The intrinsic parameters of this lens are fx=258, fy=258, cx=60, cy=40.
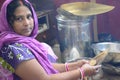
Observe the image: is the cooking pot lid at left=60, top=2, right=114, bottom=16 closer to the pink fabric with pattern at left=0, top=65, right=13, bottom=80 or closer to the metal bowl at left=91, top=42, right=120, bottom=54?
the metal bowl at left=91, top=42, right=120, bottom=54

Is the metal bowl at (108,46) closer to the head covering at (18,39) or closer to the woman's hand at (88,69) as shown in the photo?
the woman's hand at (88,69)

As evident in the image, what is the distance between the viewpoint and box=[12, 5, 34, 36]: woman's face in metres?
1.40

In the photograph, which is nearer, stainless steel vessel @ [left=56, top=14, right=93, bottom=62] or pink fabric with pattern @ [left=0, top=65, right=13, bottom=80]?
pink fabric with pattern @ [left=0, top=65, right=13, bottom=80]

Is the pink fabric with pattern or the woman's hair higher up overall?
the woman's hair

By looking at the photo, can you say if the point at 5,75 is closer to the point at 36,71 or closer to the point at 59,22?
the point at 36,71

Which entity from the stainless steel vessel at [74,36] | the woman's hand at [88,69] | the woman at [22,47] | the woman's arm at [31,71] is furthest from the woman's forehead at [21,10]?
the stainless steel vessel at [74,36]

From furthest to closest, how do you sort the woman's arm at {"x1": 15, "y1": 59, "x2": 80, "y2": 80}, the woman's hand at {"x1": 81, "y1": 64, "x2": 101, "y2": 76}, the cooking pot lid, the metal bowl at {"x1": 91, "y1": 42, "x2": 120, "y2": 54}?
the cooking pot lid, the metal bowl at {"x1": 91, "y1": 42, "x2": 120, "y2": 54}, the woman's hand at {"x1": 81, "y1": 64, "x2": 101, "y2": 76}, the woman's arm at {"x1": 15, "y1": 59, "x2": 80, "y2": 80}

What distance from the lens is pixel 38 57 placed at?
4.75 feet

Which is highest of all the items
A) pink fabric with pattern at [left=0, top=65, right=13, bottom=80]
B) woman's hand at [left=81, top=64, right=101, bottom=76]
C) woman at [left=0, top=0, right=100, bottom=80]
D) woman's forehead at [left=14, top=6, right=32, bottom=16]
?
woman's forehead at [left=14, top=6, right=32, bottom=16]

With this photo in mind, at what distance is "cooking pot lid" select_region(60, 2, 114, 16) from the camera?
8.13ft

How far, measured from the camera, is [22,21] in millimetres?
1420

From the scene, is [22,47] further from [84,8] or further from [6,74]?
[84,8]

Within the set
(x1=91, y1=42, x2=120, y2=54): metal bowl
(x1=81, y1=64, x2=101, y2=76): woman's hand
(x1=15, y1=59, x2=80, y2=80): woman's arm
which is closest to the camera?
(x1=15, y1=59, x2=80, y2=80): woman's arm

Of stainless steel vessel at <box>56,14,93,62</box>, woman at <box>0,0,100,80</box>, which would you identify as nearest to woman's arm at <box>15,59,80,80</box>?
woman at <box>0,0,100,80</box>
